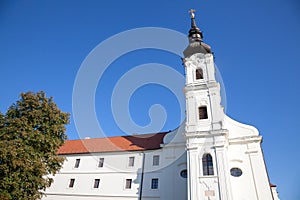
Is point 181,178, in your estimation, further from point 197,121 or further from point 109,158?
point 109,158

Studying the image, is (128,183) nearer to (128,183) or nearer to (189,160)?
(128,183)

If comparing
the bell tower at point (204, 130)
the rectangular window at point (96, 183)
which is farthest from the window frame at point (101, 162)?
the bell tower at point (204, 130)

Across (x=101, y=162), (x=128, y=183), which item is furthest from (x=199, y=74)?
(x=101, y=162)

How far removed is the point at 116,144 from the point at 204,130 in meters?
12.7

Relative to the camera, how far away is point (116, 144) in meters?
27.0

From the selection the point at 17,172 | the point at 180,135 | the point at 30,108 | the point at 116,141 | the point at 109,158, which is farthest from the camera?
the point at 116,141

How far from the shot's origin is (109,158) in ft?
82.3

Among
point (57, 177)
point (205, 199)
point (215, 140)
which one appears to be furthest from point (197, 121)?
point (57, 177)

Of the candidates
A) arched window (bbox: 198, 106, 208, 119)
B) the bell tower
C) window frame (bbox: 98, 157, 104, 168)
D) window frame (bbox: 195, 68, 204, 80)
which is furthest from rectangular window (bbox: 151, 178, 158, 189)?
window frame (bbox: 195, 68, 204, 80)

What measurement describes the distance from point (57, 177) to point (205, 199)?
1868 cm

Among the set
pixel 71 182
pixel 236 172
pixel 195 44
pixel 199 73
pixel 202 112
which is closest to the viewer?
pixel 236 172

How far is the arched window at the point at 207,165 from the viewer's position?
56.1ft

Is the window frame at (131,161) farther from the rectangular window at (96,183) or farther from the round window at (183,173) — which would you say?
the round window at (183,173)

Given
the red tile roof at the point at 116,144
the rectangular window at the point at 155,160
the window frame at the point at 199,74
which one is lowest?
the rectangular window at the point at 155,160
